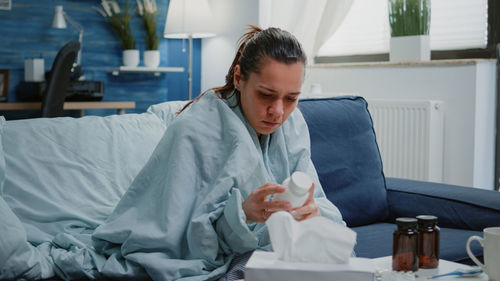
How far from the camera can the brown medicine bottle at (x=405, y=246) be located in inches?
41.7

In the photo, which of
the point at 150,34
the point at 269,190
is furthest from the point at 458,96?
the point at 150,34

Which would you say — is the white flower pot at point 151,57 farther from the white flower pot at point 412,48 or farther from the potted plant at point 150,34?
the white flower pot at point 412,48

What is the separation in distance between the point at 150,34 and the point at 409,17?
2.09 meters

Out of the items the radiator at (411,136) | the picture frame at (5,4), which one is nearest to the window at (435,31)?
the radiator at (411,136)

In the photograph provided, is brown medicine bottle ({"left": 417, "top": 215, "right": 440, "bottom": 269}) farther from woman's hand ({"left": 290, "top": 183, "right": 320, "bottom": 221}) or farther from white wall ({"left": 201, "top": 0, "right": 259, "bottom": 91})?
white wall ({"left": 201, "top": 0, "right": 259, "bottom": 91})

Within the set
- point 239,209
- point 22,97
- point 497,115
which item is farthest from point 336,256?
point 22,97

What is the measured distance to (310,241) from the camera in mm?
938

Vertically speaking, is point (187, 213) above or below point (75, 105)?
below

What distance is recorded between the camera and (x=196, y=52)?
492 centimetres

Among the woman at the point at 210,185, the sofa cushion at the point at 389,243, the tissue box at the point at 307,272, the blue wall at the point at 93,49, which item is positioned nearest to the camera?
the tissue box at the point at 307,272

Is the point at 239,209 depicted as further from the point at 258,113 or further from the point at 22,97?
the point at 22,97

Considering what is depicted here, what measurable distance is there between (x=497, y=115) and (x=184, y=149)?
2179 millimetres

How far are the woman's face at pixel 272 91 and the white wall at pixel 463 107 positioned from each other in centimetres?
193

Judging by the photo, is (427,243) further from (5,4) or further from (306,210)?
(5,4)
